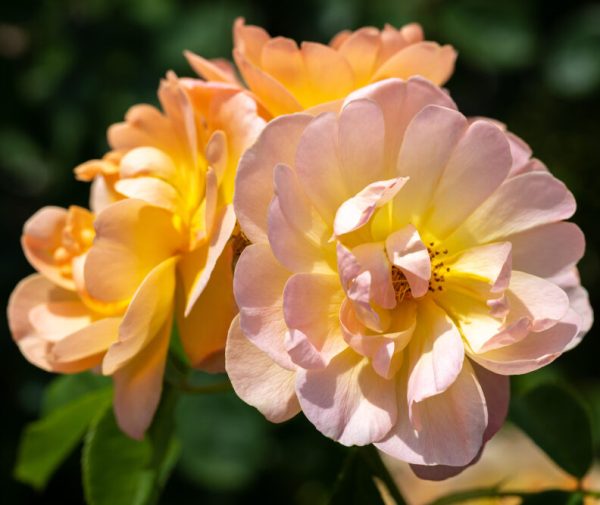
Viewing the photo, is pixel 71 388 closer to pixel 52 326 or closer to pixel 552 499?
pixel 52 326

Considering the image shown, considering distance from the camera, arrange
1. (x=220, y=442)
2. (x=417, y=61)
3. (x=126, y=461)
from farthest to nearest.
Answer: (x=220, y=442) < (x=126, y=461) < (x=417, y=61)

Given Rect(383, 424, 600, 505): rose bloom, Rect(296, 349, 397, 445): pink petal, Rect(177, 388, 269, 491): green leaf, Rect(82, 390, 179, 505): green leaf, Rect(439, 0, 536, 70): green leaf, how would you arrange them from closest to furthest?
Rect(296, 349, 397, 445): pink petal < Rect(82, 390, 179, 505): green leaf < Rect(383, 424, 600, 505): rose bloom < Rect(177, 388, 269, 491): green leaf < Rect(439, 0, 536, 70): green leaf

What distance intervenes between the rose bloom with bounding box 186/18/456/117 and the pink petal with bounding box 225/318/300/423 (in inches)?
7.9

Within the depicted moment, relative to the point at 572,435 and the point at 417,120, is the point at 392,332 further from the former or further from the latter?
the point at 572,435

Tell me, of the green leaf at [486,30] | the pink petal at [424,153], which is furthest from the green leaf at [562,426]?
the green leaf at [486,30]

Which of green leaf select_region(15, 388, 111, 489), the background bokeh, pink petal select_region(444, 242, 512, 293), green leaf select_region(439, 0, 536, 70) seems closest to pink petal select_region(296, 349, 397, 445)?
pink petal select_region(444, 242, 512, 293)

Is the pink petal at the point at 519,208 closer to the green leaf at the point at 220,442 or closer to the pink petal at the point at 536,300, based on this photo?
the pink petal at the point at 536,300

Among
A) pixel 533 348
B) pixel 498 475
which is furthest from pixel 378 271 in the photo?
pixel 498 475

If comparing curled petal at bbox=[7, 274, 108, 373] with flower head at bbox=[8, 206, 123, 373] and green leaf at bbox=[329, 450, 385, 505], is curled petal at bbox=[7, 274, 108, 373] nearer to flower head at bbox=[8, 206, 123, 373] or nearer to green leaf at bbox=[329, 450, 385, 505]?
flower head at bbox=[8, 206, 123, 373]

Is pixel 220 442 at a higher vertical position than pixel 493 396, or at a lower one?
lower

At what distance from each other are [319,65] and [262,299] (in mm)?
218

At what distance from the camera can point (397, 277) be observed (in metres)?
0.71

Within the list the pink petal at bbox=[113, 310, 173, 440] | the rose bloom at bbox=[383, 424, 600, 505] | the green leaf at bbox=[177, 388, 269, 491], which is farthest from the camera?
the green leaf at bbox=[177, 388, 269, 491]

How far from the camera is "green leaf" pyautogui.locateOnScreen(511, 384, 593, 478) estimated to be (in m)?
0.88
